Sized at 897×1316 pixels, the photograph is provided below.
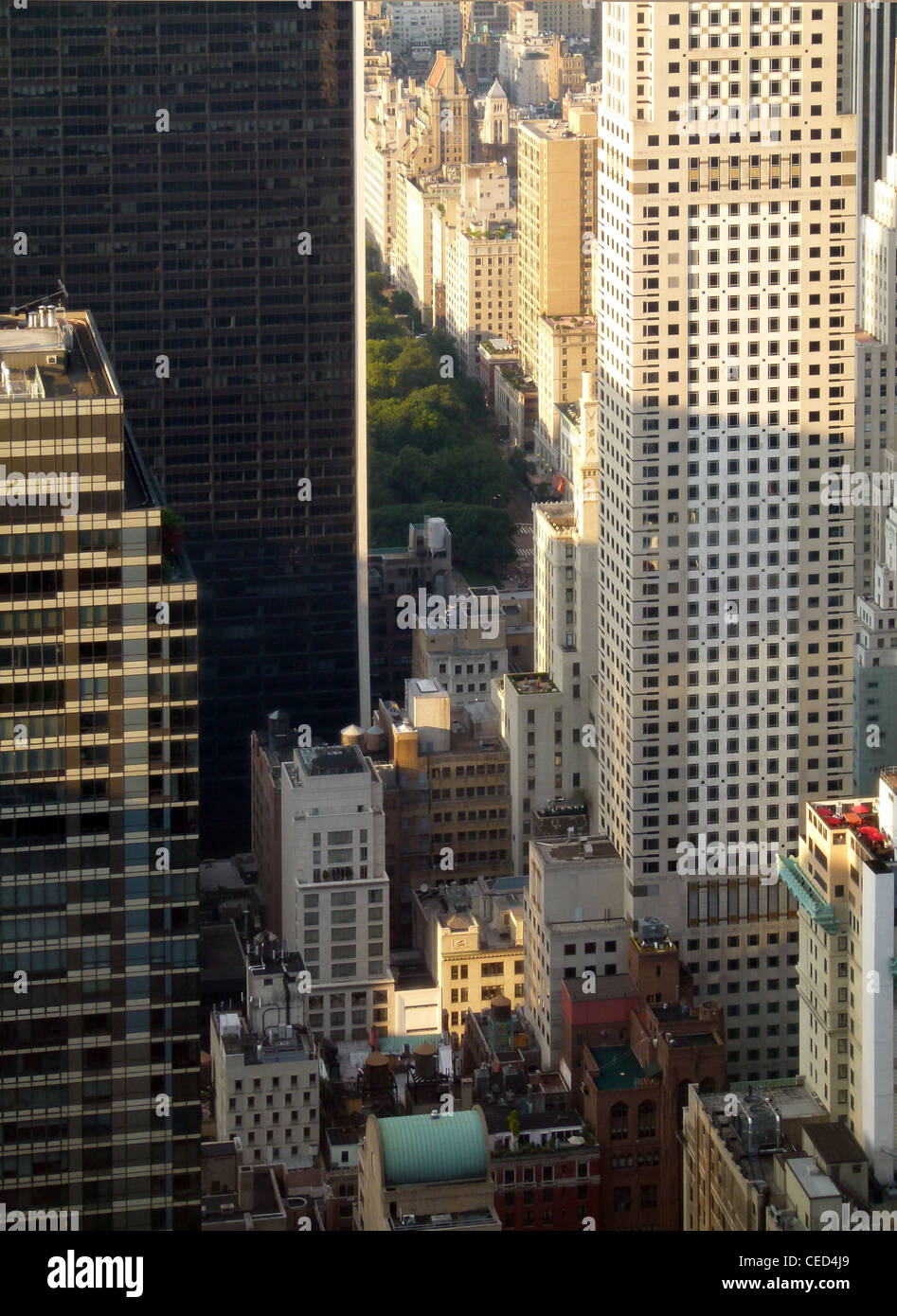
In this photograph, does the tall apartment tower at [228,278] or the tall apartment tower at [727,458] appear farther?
the tall apartment tower at [228,278]

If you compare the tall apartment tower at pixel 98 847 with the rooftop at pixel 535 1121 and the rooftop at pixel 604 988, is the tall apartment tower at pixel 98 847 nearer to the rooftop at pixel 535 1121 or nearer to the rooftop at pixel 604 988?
the rooftop at pixel 535 1121

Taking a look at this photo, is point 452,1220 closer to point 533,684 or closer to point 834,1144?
point 834,1144

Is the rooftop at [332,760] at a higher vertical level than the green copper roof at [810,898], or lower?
lower

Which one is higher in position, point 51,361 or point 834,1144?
point 51,361

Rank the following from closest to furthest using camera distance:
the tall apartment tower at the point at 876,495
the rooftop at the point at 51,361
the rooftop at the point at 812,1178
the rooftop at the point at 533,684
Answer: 1. the rooftop at the point at 51,361
2. the rooftop at the point at 812,1178
3. the rooftop at the point at 533,684
4. the tall apartment tower at the point at 876,495

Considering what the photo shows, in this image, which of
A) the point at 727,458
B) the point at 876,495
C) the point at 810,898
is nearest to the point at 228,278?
the point at 876,495

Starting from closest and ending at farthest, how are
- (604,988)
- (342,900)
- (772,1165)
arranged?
(772,1165), (604,988), (342,900)

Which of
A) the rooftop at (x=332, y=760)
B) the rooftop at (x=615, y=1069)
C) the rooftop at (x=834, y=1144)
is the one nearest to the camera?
the rooftop at (x=834, y=1144)

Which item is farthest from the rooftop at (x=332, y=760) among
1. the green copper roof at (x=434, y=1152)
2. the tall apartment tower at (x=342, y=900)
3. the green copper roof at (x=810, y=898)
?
the green copper roof at (x=434, y=1152)
